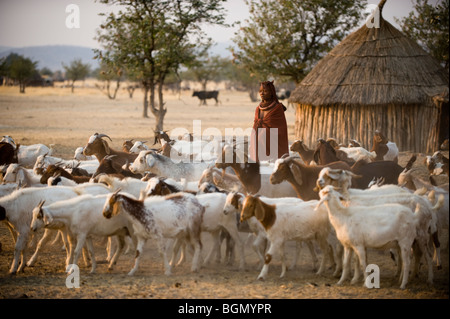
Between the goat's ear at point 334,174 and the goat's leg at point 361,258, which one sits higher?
the goat's ear at point 334,174

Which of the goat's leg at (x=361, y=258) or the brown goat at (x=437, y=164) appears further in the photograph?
the brown goat at (x=437, y=164)

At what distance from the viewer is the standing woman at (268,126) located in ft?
36.3

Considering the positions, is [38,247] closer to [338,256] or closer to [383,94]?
[338,256]

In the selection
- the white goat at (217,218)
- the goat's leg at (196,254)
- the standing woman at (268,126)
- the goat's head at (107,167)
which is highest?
the standing woman at (268,126)

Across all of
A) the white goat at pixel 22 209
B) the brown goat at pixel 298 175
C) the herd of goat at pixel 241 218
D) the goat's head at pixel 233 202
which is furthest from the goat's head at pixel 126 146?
the goat's head at pixel 233 202

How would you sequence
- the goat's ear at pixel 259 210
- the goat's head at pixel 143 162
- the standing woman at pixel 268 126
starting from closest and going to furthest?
1. the goat's ear at pixel 259 210
2. the goat's head at pixel 143 162
3. the standing woman at pixel 268 126

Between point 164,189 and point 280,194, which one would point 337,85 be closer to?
point 280,194

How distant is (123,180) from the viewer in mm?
9109

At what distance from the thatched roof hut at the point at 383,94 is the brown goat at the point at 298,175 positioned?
25.7ft

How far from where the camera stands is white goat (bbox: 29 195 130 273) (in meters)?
7.46

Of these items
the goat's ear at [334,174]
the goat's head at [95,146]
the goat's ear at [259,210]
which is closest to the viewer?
the goat's ear at [259,210]

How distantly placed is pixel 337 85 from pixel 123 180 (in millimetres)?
9226

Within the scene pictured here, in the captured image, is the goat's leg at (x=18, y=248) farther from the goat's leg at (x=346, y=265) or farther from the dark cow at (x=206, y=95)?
the dark cow at (x=206, y=95)

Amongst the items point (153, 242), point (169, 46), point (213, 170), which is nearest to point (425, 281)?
point (213, 170)
